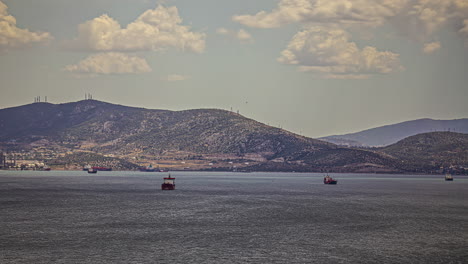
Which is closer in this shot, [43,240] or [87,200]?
[43,240]

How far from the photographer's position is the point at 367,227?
127 meters

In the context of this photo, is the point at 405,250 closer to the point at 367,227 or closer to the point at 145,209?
the point at 367,227

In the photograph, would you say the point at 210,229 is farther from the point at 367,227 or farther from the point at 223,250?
the point at 367,227

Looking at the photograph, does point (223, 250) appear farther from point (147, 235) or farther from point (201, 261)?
point (147, 235)

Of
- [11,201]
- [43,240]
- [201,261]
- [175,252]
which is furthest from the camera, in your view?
[11,201]

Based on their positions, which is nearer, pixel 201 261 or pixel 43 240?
pixel 201 261

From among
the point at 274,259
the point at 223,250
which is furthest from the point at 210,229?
the point at 274,259

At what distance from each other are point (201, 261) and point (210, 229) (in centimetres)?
3370

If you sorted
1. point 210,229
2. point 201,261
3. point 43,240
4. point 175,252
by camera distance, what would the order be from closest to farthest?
1. point 201,261
2. point 175,252
3. point 43,240
4. point 210,229

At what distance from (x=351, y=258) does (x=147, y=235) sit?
42016 millimetres

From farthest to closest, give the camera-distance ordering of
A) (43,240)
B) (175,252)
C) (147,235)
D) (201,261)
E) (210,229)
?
(210,229) → (147,235) → (43,240) → (175,252) → (201,261)

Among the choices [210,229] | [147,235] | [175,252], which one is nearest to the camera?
[175,252]

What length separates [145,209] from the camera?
538ft

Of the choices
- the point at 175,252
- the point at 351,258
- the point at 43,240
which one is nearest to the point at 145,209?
the point at 43,240
